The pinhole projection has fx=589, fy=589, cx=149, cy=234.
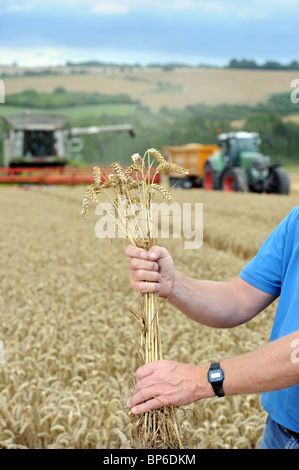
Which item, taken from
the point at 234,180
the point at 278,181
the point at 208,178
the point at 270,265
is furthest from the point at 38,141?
the point at 270,265

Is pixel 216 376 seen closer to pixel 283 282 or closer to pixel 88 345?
pixel 283 282

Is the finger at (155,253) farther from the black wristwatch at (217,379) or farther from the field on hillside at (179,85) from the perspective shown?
the field on hillside at (179,85)

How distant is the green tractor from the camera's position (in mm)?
22938

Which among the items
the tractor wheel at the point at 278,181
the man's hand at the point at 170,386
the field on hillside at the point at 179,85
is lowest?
the man's hand at the point at 170,386

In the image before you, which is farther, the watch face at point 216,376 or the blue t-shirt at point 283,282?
the blue t-shirt at point 283,282

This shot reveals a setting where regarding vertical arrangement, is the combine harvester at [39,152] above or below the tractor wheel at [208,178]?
above

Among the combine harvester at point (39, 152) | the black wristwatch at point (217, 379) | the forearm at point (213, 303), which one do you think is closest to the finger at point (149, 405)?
the black wristwatch at point (217, 379)

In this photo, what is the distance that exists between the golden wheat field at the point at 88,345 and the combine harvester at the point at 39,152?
60.7ft

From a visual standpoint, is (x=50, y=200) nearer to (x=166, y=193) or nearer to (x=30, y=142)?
(x=30, y=142)

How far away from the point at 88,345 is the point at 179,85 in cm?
11626

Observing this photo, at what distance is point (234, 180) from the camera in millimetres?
23844

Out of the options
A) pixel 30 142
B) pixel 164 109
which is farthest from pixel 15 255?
pixel 164 109

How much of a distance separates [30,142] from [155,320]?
3042 cm

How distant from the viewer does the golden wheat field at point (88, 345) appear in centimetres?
396
